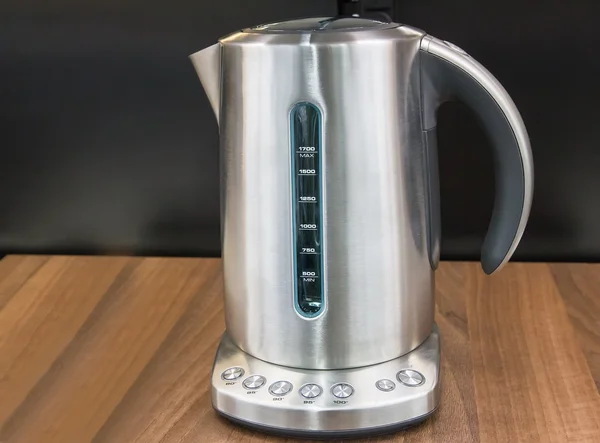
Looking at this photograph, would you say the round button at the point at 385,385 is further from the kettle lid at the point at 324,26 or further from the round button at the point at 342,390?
the kettle lid at the point at 324,26

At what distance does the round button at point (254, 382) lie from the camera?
0.52 metres

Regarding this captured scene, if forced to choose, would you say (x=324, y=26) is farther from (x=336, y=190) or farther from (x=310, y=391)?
(x=310, y=391)

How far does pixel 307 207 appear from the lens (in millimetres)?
502

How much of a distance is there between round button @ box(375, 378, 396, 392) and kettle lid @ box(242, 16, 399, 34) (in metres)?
0.26

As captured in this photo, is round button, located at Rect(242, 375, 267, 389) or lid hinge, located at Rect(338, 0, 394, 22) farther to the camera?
lid hinge, located at Rect(338, 0, 394, 22)

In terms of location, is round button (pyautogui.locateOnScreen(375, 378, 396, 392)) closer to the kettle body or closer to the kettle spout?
the kettle body

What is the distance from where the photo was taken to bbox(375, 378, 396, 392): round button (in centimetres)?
51

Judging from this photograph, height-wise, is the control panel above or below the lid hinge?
below

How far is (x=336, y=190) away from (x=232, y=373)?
166mm

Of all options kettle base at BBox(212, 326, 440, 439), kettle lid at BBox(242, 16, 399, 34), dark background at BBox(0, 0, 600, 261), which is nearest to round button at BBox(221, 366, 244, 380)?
kettle base at BBox(212, 326, 440, 439)

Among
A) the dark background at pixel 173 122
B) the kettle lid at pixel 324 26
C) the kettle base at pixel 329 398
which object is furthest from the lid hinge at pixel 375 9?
the kettle base at pixel 329 398

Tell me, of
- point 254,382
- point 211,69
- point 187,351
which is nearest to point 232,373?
point 254,382

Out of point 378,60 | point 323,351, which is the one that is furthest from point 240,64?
point 323,351

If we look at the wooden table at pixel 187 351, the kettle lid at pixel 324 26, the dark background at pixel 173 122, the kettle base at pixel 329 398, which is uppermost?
the kettle lid at pixel 324 26
